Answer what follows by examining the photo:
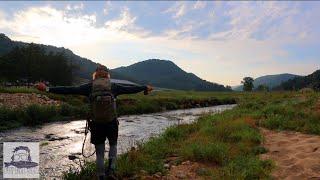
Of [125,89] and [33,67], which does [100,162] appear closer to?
[125,89]

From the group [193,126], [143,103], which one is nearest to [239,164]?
[193,126]

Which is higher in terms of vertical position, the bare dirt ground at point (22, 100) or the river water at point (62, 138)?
the bare dirt ground at point (22, 100)

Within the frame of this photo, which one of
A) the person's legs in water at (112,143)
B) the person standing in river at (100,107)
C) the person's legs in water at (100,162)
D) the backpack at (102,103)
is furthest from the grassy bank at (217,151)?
the backpack at (102,103)

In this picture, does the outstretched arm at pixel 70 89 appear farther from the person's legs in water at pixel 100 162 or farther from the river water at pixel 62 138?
the river water at pixel 62 138

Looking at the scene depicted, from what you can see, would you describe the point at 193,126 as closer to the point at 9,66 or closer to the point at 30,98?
the point at 30,98

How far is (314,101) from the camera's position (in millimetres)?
25047

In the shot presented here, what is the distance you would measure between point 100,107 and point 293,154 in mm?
6141

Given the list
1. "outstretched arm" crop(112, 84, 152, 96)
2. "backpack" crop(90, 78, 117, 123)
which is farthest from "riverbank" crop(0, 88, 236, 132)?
"backpack" crop(90, 78, 117, 123)

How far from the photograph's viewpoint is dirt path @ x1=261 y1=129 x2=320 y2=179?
11019mm

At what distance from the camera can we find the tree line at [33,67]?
2842 inches

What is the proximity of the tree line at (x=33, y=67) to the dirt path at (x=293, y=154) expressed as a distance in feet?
196

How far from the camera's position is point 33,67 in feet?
240

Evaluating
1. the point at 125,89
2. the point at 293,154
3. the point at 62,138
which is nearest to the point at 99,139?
the point at 125,89

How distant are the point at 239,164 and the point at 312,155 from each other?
231 centimetres
